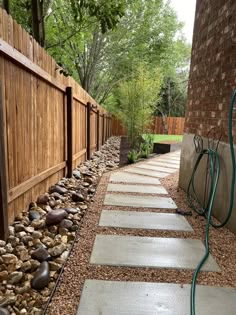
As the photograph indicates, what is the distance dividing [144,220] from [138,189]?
3.65 feet

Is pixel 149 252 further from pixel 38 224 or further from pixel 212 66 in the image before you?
pixel 212 66

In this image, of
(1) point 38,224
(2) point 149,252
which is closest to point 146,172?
(1) point 38,224

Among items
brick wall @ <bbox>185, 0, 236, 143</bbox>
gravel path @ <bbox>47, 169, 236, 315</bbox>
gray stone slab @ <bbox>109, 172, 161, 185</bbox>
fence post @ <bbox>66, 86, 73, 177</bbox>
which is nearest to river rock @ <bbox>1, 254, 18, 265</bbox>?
gravel path @ <bbox>47, 169, 236, 315</bbox>

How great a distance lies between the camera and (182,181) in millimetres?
3680

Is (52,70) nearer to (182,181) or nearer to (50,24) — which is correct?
(182,181)

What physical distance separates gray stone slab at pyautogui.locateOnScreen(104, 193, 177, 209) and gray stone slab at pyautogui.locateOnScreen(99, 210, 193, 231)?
0.78 feet

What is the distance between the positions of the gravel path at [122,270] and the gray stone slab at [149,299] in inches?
2.1

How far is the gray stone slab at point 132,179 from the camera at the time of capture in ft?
13.2

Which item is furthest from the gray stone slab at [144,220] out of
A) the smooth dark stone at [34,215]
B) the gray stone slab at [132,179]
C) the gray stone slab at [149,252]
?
the gray stone slab at [132,179]

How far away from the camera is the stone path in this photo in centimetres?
132

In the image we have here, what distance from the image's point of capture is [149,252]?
187 centimetres

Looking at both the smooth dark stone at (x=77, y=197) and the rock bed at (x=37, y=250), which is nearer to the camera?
the rock bed at (x=37, y=250)

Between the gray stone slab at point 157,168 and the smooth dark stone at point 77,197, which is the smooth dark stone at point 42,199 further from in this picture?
the gray stone slab at point 157,168

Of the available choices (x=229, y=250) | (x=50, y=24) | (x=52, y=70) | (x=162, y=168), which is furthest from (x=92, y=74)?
(x=229, y=250)
